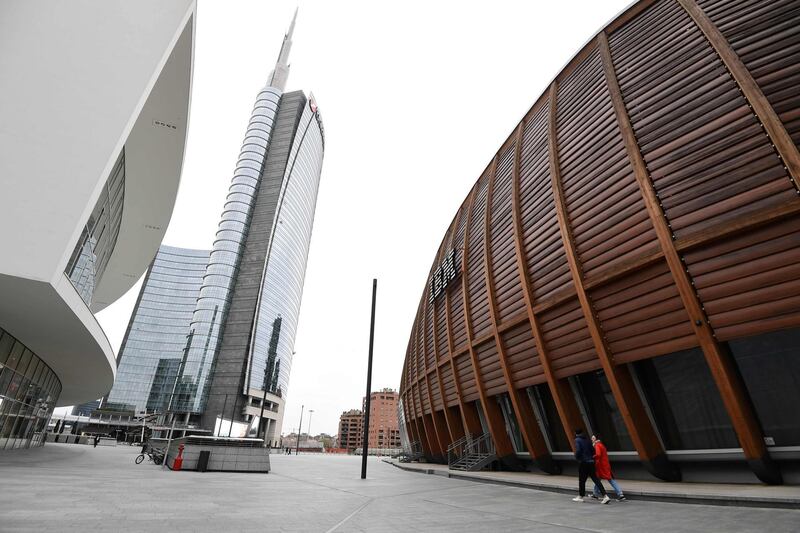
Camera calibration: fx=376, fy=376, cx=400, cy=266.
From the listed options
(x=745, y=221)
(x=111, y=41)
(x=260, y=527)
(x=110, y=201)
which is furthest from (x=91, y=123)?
(x=745, y=221)

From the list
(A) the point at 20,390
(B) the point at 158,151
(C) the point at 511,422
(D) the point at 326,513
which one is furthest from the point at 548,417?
(A) the point at 20,390

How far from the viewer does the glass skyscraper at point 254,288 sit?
8550cm

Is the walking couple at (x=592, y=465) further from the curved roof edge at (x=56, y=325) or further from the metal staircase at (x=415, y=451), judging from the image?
the metal staircase at (x=415, y=451)

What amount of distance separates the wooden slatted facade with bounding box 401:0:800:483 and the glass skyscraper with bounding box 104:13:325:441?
239 feet

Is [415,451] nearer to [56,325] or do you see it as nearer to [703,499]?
[56,325]

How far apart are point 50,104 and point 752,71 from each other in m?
16.3

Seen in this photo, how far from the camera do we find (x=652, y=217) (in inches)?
331

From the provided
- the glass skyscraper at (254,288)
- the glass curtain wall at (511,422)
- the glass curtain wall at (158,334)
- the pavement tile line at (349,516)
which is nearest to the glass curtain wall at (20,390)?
the pavement tile line at (349,516)

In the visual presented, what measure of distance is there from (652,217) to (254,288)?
93.7 meters

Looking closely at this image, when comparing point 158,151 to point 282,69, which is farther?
point 282,69

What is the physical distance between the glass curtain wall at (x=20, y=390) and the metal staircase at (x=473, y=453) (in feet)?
57.4

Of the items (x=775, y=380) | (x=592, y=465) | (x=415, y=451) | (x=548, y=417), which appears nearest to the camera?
(x=775, y=380)

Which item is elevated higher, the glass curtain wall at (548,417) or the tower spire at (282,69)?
the tower spire at (282,69)

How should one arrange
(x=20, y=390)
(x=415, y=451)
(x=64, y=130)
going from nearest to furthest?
(x=64, y=130) → (x=20, y=390) → (x=415, y=451)
